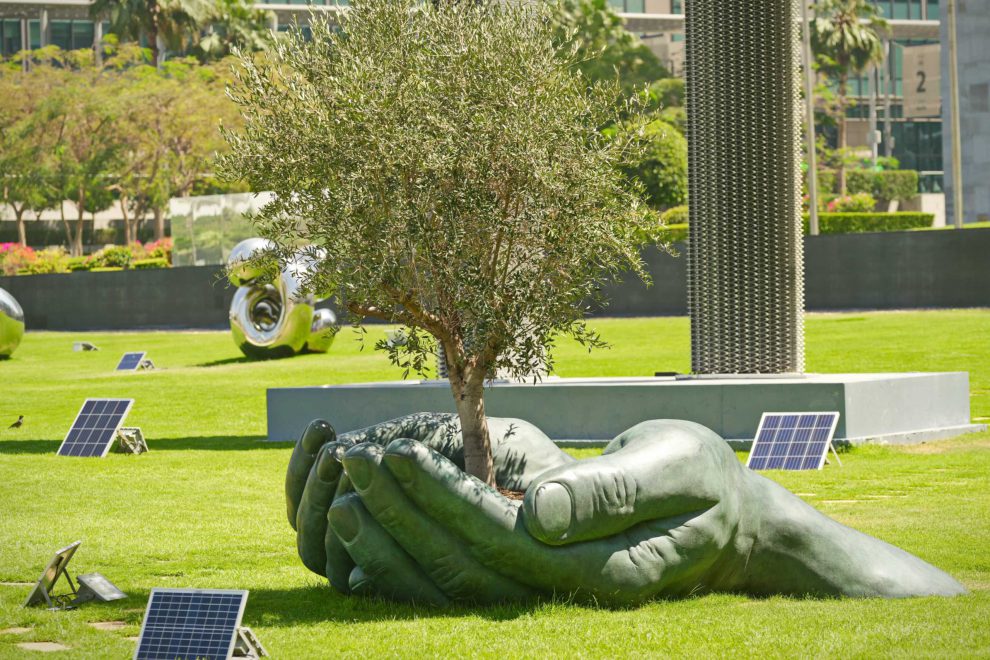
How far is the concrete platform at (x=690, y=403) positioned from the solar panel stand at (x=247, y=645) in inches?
448

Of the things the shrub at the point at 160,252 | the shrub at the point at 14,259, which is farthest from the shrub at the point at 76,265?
the shrub at the point at 160,252

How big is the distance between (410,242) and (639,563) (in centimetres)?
264

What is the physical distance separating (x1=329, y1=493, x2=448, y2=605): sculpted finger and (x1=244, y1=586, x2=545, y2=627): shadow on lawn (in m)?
0.09

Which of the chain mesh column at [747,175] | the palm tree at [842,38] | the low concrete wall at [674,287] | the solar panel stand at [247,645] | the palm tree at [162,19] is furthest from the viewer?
the palm tree at [842,38]

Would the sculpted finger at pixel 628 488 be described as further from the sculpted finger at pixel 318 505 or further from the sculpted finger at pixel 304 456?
the sculpted finger at pixel 304 456

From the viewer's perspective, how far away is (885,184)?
8719 cm

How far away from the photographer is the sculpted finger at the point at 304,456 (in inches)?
391

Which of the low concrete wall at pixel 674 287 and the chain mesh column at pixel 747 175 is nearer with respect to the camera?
the chain mesh column at pixel 747 175

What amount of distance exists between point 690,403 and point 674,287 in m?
22.7

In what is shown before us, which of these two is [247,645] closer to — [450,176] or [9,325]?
[450,176]

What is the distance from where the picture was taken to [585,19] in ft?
240

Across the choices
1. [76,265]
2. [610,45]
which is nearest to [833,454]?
[76,265]

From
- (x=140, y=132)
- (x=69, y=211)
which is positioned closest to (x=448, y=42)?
(x=140, y=132)

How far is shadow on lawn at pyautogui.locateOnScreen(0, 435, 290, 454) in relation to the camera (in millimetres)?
20969
